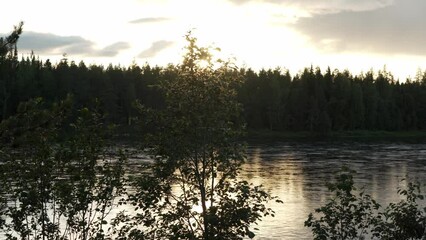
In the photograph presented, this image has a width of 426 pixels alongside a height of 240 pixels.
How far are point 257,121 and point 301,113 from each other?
1355cm

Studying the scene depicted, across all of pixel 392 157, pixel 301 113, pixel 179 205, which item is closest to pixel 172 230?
pixel 179 205

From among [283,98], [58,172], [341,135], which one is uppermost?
[283,98]

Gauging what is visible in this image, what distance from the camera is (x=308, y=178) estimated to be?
177 feet

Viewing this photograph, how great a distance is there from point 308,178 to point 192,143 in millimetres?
41987

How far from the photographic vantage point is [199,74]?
1368cm

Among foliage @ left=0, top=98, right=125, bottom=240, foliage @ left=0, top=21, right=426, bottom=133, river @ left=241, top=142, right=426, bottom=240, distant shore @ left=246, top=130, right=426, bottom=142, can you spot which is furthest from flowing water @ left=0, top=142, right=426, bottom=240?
foliage @ left=0, top=21, right=426, bottom=133

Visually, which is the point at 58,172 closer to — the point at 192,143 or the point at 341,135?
the point at 192,143

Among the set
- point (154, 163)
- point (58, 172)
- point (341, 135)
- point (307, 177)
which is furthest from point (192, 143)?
point (341, 135)

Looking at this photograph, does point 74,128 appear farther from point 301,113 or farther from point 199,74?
point 301,113

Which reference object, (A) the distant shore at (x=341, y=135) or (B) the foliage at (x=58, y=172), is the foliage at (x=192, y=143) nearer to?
(B) the foliage at (x=58, y=172)

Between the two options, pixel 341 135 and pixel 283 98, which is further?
pixel 283 98

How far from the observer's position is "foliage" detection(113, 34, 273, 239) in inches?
527

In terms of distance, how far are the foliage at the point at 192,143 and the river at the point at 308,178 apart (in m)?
8.33

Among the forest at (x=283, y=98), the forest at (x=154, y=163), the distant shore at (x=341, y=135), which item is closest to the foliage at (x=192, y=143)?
the forest at (x=154, y=163)
